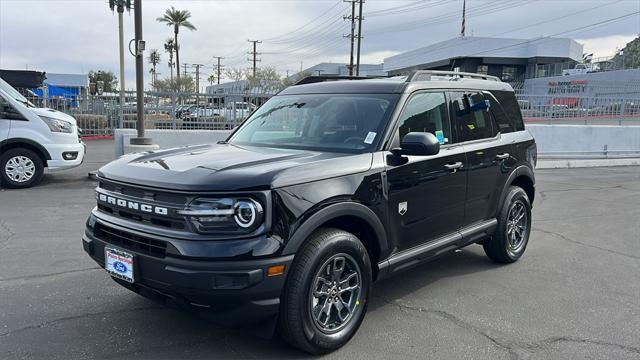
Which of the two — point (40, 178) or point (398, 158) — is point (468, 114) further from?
point (40, 178)

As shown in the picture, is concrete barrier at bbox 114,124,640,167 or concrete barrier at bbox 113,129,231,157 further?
concrete barrier at bbox 114,124,640,167

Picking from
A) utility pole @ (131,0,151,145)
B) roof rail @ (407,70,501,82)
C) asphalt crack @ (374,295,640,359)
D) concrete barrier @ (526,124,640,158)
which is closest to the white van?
utility pole @ (131,0,151,145)

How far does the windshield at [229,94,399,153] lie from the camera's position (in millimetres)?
4102

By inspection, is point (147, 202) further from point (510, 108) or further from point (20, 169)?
point (20, 169)

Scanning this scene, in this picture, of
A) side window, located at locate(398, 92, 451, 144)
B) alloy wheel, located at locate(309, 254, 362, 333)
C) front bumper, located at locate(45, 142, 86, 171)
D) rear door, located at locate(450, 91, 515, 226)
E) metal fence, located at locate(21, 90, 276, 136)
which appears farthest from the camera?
metal fence, located at locate(21, 90, 276, 136)

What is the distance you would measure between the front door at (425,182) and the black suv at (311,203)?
0.05 feet

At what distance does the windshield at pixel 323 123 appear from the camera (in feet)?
13.5

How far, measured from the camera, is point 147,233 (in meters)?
3.25

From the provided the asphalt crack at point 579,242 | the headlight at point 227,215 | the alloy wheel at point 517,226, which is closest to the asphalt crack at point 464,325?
the alloy wheel at point 517,226

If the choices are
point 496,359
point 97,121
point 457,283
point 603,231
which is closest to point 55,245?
point 457,283

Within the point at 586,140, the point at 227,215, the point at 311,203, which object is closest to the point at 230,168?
the point at 227,215

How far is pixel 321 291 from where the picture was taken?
3.52 m

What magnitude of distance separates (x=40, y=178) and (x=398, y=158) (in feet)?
27.3

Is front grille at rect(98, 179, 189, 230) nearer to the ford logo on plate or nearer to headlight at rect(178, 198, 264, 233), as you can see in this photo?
headlight at rect(178, 198, 264, 233)
